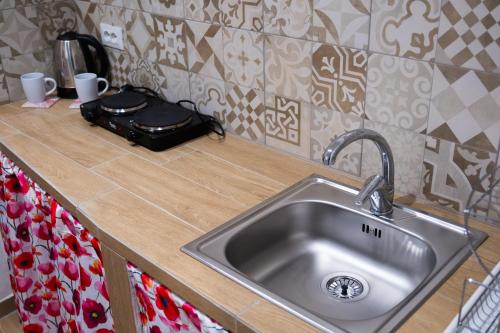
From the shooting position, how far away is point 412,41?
132 cm

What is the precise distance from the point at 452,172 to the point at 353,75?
0.35 meters

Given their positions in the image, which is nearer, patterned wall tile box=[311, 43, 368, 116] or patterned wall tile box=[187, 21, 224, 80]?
patterned wall tile box=[311, 43, 368, 116]

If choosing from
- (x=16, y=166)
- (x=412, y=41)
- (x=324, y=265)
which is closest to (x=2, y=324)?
(x=16, y=166)

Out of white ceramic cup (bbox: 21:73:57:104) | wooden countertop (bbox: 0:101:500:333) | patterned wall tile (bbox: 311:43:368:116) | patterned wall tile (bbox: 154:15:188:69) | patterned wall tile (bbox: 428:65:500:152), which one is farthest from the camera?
white ceramic cup (bbox: 21:73:57:104)

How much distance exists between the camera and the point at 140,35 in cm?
208

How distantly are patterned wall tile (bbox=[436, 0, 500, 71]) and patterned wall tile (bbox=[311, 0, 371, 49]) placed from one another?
0.66 ft

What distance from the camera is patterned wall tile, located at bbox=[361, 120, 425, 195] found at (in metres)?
1.40

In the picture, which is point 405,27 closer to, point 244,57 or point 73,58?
point 244,57

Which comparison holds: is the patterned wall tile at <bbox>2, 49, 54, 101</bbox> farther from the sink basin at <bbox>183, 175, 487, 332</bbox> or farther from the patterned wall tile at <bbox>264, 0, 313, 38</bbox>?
the sink basin at <bbox>183, 175, 487, 332</bbox>

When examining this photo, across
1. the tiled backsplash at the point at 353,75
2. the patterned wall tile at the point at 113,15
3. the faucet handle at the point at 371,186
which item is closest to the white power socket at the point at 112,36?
the patterned wall tile at the point at 113,15

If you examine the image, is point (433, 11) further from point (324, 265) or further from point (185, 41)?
point (185, 41)

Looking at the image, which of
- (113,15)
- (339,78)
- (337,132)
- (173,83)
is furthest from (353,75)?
(113,15)

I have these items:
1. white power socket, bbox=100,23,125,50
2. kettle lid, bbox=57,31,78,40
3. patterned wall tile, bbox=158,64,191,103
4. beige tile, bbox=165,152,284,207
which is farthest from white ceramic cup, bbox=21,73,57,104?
beige tile, bbox=165,152,284,207

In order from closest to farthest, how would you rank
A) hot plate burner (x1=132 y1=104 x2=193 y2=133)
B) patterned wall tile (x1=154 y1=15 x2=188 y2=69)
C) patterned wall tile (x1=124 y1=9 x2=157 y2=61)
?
hot plate burner (x1=132 y1=104 x2=193 y2=133), patterned wall tile (x1=154 y1=15 x2=188 y2=69), patterned wall tile (x1=124 y1=9 x2=157 y2=61)
